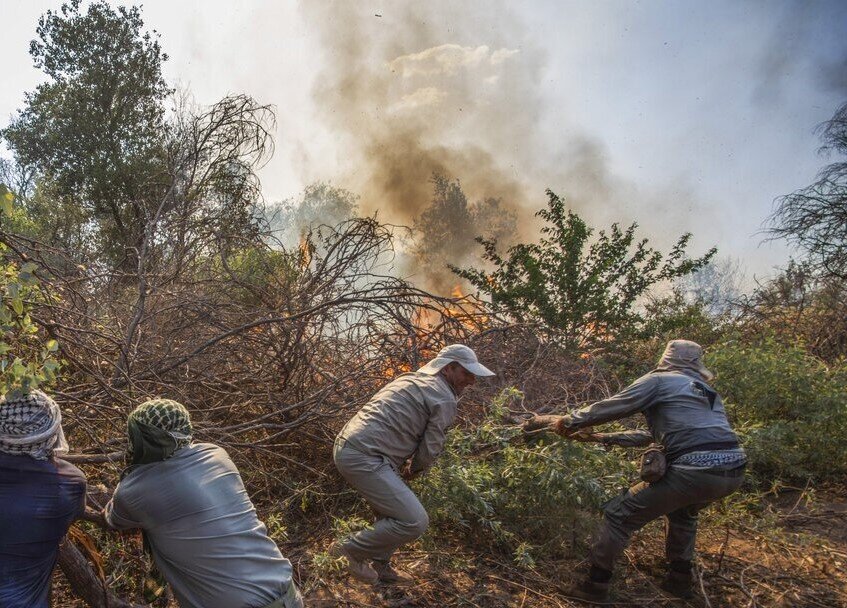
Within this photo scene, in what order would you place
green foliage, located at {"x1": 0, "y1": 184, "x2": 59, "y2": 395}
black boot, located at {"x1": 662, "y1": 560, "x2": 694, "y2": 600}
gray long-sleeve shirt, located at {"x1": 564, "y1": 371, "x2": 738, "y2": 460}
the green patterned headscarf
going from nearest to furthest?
the green patterned headscarf, green foliage, located at {"x1": 0, "y1": 184, "x2": 59, "y2": 395}, gray long-sleeve shirt, located at {"x1": 564, "y1": 371, "x2": 738, "y2": 460}, black boot, located at {"x1": 662, "y1": 560, "x2": 694, "y2": 600}

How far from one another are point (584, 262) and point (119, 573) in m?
8.12

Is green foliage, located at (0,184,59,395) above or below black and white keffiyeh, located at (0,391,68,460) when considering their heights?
above

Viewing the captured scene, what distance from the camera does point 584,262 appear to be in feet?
32.3

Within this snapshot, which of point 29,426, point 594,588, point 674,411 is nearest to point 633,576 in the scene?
point 594,588

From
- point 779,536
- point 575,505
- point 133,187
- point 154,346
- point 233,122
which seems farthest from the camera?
point 133,187

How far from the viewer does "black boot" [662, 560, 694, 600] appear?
3871 mm

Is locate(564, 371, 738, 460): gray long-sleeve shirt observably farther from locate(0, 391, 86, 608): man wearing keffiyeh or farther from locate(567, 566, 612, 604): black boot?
locate(0, 391, 86, 608): man wearing keffiyeh

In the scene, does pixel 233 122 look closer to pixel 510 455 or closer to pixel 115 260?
pixel 510 455

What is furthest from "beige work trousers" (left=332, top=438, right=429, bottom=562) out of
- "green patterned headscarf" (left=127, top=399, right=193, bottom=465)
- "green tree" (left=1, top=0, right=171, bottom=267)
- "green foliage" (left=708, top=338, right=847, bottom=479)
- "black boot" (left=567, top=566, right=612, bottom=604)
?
"green tree" (left=1, top=0, right=171, bottom=267)

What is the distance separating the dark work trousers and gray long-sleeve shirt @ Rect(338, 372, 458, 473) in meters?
1.25

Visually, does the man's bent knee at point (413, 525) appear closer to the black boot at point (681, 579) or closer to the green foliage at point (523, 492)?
the green foliage at point (523, 492)

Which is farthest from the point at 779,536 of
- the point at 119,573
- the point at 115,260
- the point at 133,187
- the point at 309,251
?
the point at 133,187

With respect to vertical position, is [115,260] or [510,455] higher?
[115,260]

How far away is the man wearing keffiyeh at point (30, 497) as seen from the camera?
2.15 metres
